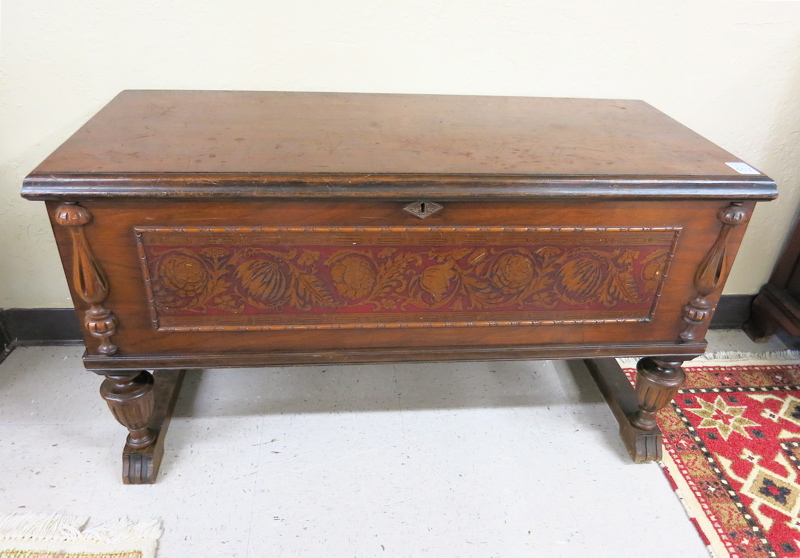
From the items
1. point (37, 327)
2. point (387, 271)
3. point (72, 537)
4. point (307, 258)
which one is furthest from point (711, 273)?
point (37, 327)

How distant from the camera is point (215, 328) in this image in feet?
3.80

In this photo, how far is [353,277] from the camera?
3.67ft

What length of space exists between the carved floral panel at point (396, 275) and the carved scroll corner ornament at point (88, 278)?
8 centimetres

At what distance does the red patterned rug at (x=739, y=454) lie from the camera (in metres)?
1.31

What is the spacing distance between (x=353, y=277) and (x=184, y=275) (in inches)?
12.9

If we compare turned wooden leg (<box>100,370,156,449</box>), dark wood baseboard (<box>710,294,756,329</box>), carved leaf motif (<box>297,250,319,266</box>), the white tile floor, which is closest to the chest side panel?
carved leaf motif (<box>297,250,319,266</box>)

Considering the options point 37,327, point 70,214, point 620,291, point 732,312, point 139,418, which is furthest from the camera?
point 732,312

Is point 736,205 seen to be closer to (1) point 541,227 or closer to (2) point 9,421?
(1) point 541,227

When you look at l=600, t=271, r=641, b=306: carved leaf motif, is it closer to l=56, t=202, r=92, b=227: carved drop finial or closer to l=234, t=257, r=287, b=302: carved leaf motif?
l=234, t=257, r=287, b=302: carved leaf motif

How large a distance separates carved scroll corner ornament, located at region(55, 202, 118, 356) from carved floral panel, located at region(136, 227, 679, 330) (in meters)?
0.08

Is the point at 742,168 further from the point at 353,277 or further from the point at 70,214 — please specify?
the point at 70,214

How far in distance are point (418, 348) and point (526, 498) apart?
0.48 metres

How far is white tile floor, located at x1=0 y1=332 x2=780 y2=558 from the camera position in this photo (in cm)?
127

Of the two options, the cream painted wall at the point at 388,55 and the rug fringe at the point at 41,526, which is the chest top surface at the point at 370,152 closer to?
the cream painted wall at the point at 388,55
